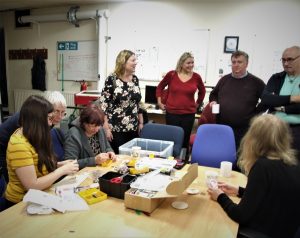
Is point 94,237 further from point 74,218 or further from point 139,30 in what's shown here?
point 139,30

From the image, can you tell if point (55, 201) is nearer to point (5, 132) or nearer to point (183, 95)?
point (5, 132)

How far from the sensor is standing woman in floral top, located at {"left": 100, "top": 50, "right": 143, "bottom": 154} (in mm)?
2723

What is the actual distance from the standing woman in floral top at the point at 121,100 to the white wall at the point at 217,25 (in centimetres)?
214

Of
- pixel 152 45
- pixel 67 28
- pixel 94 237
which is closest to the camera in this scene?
pixel 94 237

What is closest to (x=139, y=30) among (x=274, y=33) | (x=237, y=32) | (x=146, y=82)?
(x=146, y=82)

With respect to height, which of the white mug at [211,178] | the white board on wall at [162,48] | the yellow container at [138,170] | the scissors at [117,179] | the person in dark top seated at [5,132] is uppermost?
the white board on wall at [162,48]

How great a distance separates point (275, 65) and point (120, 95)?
107 inches

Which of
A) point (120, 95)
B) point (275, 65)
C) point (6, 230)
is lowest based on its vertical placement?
point (6, 230)

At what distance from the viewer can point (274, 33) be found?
4137mm

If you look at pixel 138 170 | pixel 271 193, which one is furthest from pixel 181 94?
pixel 271 193

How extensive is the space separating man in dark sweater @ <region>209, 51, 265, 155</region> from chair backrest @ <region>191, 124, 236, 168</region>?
1.16ft

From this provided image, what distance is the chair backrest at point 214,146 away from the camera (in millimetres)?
2516

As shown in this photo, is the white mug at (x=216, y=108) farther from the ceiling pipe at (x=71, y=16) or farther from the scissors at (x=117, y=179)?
the ceiling pipe at (x=71, y=16)

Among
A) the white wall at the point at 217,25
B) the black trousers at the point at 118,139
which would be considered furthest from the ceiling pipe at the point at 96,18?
the black trousers at the point at 118,139
